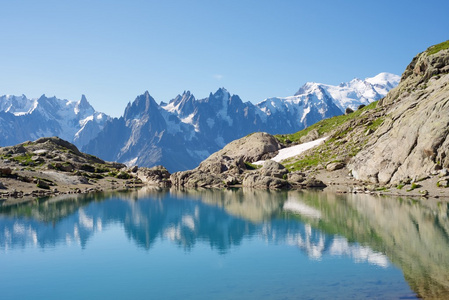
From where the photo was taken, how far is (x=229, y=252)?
40000mm

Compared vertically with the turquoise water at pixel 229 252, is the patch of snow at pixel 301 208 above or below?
above

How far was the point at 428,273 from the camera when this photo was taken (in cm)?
2980

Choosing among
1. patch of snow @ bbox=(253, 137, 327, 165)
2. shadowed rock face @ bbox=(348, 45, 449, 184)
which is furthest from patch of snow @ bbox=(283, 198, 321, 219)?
patch of snow @ bbox=(253, 137, 327, 165)

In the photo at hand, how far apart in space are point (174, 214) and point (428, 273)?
4524 centimetres

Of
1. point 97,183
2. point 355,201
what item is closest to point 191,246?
point 355,201

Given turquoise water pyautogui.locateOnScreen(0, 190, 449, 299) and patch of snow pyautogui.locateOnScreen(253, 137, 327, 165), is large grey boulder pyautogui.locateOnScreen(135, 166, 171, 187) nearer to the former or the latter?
patch of snow pyautogui.locateOnScreen(253, 137, 327, 165)

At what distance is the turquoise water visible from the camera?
27922 mm

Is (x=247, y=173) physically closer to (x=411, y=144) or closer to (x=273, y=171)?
Result: (x=273, y=171)

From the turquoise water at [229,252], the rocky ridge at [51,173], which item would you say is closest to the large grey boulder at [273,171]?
the rocky ridge at [51,173]

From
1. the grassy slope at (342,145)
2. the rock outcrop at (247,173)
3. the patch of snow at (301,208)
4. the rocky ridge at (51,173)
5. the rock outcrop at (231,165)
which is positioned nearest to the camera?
the patch of snow at (301,208)

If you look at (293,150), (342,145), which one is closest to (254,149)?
(293,150)

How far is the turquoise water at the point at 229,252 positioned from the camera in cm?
2792

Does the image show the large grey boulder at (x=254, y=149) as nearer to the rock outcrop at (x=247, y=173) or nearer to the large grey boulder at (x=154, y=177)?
the rock outcrop at (x=247, y=173)

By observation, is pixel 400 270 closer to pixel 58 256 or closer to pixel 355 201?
pixel 58 256
